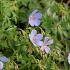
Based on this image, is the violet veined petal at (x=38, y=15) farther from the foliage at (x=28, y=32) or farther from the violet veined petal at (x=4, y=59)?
the violet veined petal at (x=4, y=59)

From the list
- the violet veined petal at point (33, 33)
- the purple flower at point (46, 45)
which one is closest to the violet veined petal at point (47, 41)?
the purple flower at point (46, 45)

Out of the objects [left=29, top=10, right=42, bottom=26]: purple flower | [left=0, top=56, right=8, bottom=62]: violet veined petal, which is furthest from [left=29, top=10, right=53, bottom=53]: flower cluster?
[left=0, top=56, right=8, bottom=62]: violet veined petal

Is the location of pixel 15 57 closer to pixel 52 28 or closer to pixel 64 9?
pixel 52 28

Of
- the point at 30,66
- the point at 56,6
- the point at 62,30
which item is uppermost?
the point at 56,6

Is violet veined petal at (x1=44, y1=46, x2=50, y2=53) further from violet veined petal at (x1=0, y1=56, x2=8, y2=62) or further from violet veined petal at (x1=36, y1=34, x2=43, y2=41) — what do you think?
violet veined petal at (x1=0, y1=56, x2=8, y2=62)

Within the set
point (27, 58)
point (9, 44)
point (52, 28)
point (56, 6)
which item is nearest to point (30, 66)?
point (27, 58)

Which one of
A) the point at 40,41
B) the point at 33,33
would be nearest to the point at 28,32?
the point at 33,33
